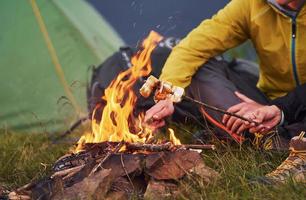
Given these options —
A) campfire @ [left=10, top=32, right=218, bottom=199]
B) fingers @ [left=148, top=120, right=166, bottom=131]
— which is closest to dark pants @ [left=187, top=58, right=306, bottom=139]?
fingers @ [left=148, top=120, right=166, bottom=131]

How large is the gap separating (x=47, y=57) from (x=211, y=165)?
231 cm

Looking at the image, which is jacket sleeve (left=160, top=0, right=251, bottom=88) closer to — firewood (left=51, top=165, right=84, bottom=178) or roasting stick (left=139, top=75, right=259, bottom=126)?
roasting stick (left=139, top=75, right=259, bottom=126)

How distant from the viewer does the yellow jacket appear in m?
3.74

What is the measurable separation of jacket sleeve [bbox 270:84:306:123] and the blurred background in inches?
60.2

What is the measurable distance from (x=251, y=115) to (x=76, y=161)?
0.92 metres

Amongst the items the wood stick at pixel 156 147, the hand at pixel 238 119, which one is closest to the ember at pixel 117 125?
the wood stick at pixel 156 147

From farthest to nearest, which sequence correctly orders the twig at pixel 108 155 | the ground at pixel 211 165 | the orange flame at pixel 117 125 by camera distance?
1. the orange flame at pixel 117 125
2. the twig at pixel 108 155
3. the ground at pixel 211 165

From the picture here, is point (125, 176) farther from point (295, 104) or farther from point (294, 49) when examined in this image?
point (294, 49)

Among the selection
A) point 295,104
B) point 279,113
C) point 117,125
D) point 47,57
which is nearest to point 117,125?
point 117,125

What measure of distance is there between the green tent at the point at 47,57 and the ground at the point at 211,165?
0.61 m

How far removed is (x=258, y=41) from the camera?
12.7 ft

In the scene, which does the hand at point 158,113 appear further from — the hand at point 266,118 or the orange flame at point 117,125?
the hand at point 266,118

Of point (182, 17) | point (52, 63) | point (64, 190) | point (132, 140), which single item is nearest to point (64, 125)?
point (52, 63)

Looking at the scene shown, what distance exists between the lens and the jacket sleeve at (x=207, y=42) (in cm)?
388
